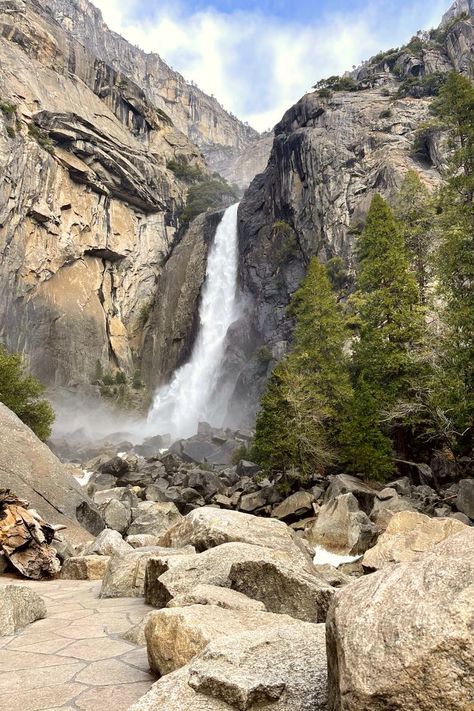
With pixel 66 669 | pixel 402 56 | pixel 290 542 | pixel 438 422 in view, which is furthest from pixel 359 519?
pixel 402 56

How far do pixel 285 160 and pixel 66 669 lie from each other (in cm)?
5112

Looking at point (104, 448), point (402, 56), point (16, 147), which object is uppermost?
point (402, 56)

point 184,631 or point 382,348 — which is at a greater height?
point 382,348

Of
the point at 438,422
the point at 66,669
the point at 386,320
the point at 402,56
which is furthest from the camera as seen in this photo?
the point at 402,56

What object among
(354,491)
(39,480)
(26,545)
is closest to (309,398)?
(354,491)

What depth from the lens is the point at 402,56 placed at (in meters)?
57.3

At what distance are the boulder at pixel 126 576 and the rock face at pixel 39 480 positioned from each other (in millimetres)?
4988

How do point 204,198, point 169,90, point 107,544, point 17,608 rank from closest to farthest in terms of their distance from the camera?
point 17,608 < point 107,544 < point 204,198 < point 169,90

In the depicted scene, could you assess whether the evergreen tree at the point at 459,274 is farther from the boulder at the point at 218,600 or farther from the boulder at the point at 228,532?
the boulder at the point at 218,600

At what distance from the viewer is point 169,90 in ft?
443

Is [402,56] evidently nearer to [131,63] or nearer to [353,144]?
[353,144]

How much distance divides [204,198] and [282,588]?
65.0 meters

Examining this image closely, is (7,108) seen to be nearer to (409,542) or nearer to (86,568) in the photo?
(86,568)

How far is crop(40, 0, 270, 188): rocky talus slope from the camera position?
421 feet
